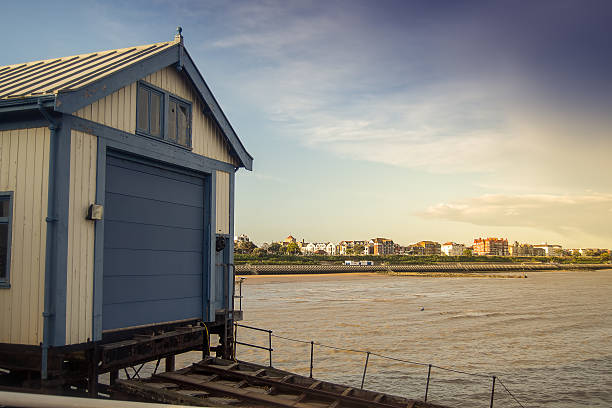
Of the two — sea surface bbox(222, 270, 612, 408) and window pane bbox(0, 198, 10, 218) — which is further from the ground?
window pane bbox(0, 198, 10, 218)

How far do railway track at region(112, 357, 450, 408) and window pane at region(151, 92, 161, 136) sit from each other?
17.0 feet

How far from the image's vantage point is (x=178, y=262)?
496 inches

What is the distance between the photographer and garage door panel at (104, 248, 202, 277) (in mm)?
10590

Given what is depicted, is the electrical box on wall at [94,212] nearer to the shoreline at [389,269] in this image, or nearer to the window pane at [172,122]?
the window pane at [172,122]

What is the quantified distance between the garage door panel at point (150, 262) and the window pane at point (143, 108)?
2.66 metres

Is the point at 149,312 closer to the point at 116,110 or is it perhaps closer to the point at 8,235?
the point at 8,235

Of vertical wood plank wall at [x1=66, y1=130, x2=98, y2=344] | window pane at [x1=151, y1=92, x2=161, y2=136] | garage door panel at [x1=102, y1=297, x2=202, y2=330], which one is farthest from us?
window pane at [x1=151, y1=92, x2=161, y2=136]

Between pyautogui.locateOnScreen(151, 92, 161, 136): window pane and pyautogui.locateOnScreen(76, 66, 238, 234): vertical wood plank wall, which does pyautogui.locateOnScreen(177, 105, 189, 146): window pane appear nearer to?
pyautogui.locateOnScreen(76, 66, 238, 234): vertical wood plank wall

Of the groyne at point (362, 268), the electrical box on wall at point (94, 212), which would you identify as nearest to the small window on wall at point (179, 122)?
the electrical box on wall at point (94, 212)

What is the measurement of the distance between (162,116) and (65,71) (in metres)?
2.19

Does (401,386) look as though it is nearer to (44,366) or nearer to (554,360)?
(554,360)

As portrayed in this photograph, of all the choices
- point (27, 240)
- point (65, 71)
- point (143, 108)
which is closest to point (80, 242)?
point (27, 240)

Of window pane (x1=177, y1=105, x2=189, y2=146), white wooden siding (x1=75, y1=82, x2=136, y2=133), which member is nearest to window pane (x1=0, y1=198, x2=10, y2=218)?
white wooden siding (x1=75, y1=82, x2=136, y2=133)

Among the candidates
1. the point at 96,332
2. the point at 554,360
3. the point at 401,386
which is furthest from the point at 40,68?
the point at 554,360
